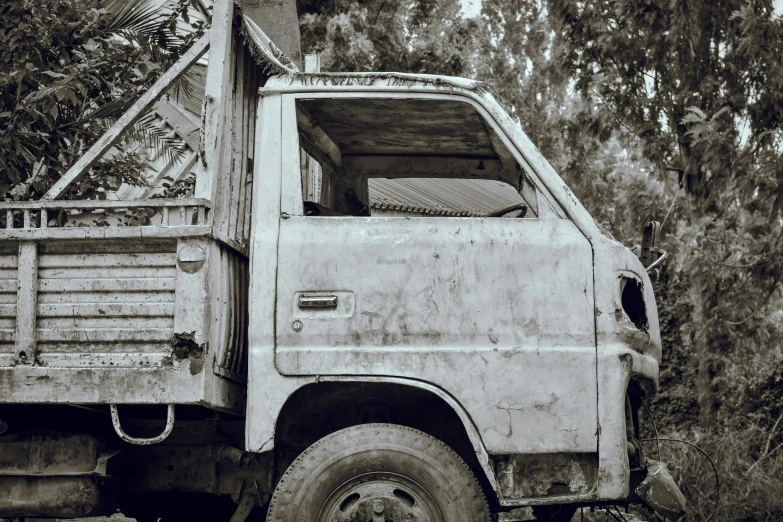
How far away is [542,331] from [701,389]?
650 cm

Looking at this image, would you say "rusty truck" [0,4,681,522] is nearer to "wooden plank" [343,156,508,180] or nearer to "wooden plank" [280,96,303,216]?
"wooden plank" [280,96,303,216]

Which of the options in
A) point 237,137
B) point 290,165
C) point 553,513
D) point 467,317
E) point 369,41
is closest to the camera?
point 467,317

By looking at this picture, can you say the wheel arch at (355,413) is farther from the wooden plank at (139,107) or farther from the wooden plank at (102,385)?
the wooden plank at (139,107)

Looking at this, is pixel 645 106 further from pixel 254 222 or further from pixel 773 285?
pixel 254 222

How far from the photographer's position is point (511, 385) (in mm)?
3656

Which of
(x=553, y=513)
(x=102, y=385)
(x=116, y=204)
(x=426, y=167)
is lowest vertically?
(x=553, y=513)

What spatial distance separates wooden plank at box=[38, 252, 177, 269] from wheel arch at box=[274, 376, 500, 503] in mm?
788

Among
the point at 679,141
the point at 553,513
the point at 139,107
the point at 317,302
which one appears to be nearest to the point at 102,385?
the point at 317,302

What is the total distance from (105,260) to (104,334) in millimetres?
308

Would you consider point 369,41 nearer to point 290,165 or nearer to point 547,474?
point 290,165

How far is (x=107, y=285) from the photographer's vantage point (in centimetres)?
373

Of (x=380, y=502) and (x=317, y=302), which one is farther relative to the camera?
(x=317, y=302)

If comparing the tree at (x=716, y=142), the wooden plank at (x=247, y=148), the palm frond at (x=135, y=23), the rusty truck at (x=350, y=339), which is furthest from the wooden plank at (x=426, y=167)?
the tree at (x=716, y=142)

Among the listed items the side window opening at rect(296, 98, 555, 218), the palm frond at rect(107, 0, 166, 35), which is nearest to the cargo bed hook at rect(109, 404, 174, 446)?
the side window opening at rect(296, 98, 555, 218)
